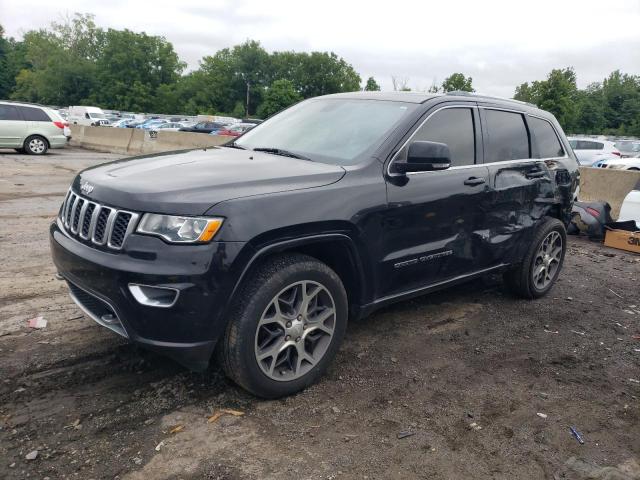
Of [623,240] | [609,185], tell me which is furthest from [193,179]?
[609,185]

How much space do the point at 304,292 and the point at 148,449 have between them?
1.18 meters

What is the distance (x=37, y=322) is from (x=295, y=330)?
2.20 metres

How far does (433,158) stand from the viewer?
3496mm

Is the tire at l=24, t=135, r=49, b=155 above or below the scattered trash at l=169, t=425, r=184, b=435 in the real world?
above

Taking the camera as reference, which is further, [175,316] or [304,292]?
[304,292]

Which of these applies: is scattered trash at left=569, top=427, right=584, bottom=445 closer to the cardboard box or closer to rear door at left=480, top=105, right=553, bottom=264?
rear door at left=480, top=105, right=553, bottom=264

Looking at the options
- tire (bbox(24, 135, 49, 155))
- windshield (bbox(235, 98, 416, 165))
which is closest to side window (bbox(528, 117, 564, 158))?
windshield (bbox(235, 98, 416, 165))

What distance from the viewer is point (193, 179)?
9.95 feet

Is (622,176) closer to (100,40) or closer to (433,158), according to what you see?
(433,158)

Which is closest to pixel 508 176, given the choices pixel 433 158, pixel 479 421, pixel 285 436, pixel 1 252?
pixel 433 158

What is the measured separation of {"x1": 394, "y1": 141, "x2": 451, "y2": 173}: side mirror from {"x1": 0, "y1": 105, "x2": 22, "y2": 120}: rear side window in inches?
663

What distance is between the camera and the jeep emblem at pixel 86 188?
315 cm

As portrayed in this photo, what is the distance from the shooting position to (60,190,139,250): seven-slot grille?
9.32 feet

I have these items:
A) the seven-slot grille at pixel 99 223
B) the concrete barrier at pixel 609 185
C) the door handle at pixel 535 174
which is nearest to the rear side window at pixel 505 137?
the door handle at pixel 535 174
